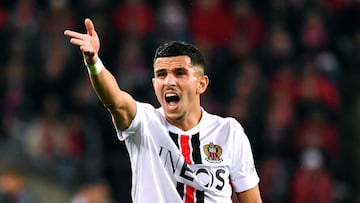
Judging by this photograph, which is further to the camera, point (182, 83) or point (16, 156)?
point (16, 156)

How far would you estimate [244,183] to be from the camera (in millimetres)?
6777

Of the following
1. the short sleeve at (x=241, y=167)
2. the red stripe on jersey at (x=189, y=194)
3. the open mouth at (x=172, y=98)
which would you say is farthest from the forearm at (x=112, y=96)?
the short sleeve at (x=241, y=167)

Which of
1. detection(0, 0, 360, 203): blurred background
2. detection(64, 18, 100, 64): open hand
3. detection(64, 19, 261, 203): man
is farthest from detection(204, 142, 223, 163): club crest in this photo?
detection(0, 0, 360, 203): blurred background

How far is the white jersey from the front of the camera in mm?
6379

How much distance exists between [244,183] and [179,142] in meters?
0.55

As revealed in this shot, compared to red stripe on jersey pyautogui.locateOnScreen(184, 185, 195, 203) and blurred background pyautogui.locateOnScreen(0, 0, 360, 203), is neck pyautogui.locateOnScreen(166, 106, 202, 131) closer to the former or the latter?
red stripe on jersey pyautogui.locateOnScreen(184, 185, 195, 203)

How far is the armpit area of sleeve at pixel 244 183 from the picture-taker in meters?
6.75

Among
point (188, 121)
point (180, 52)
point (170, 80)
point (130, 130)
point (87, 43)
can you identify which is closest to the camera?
point (87, 43)

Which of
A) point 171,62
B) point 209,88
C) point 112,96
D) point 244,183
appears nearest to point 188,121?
point 171,62

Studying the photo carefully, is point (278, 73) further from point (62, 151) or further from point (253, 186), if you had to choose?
point (253, 186)

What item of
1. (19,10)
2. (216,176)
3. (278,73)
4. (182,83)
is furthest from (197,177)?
(19,10)

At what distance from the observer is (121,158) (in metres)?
13.7

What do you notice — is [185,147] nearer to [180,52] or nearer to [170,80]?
[170,80]

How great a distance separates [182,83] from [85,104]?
7373 millimetres
